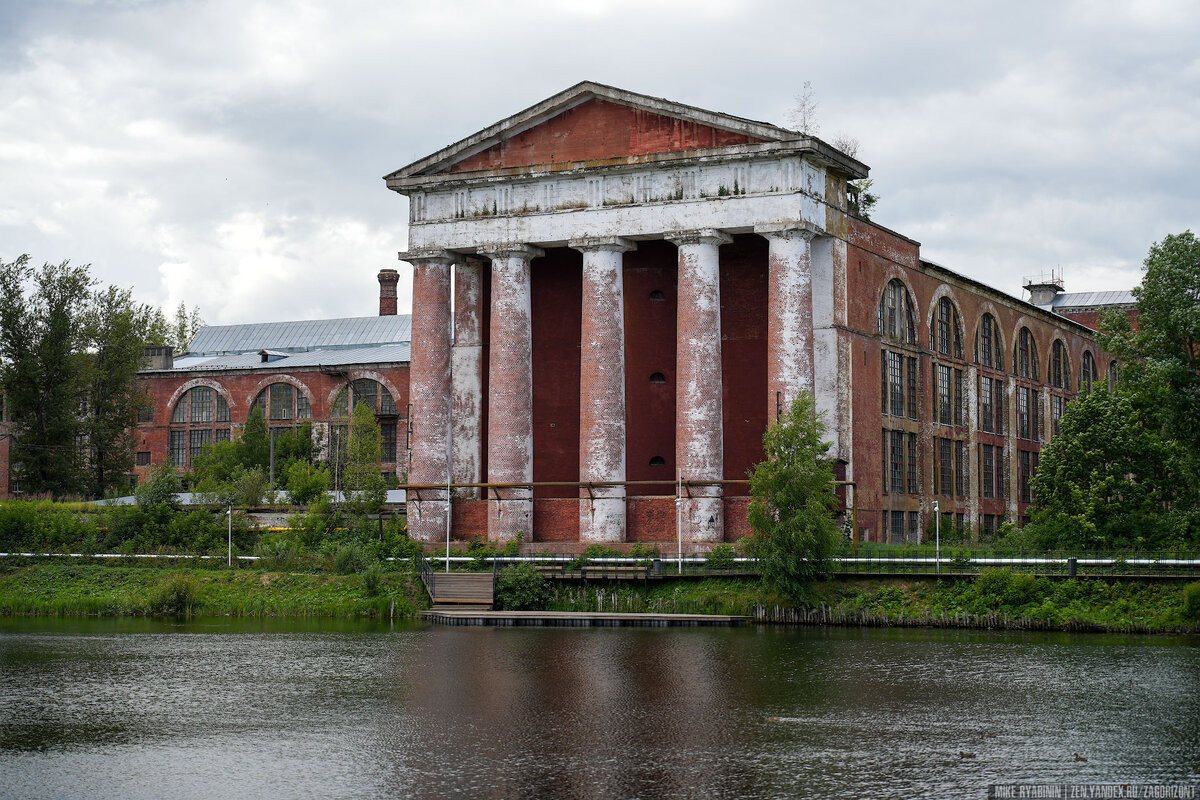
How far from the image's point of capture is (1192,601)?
34125 mm

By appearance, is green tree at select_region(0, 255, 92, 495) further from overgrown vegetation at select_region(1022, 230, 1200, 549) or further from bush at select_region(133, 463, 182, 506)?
overgrown vegetation at select_region(1022, 230, 1200, 549)

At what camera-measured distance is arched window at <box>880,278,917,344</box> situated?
51.8 meters

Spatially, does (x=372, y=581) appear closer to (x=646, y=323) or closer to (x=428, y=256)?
(x=428, y=256)

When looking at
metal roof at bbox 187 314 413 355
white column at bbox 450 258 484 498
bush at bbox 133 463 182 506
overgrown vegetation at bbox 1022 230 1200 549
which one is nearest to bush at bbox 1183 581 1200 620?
overgrown vegetation at bbox 1022 230 1200 549

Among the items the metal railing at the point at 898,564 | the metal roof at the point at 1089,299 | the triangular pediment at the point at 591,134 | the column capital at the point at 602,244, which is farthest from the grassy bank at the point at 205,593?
the metal roof at the point at 1089,299

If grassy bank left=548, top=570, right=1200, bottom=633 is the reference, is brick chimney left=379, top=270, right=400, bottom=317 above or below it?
above

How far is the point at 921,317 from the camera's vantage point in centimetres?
5431

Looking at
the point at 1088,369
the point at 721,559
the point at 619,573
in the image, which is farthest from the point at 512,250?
the point at 1088,369

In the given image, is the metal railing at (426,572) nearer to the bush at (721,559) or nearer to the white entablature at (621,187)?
the bush at (721,559)

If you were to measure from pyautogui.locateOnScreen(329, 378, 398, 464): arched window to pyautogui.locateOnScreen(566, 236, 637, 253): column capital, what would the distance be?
2414cm

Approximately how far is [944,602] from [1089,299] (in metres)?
70.3

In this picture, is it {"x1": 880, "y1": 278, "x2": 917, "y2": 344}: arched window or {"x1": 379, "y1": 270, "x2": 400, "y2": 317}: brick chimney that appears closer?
{"x1": 880, "y1": 278, "x2": 917, "y2": 344}: arched window

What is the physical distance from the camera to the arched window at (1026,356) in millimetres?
65000

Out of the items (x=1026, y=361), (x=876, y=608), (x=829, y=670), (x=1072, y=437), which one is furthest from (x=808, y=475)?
(x=1026, y=361)
